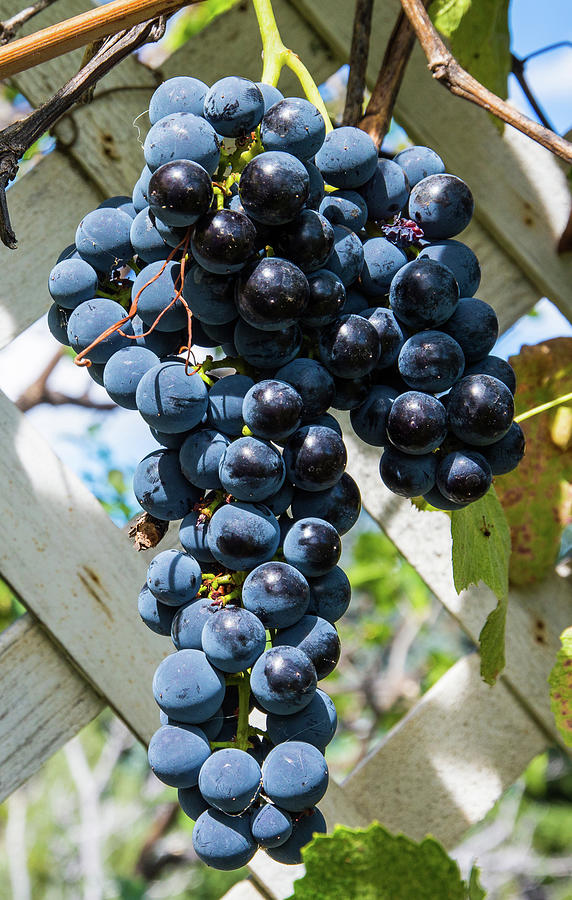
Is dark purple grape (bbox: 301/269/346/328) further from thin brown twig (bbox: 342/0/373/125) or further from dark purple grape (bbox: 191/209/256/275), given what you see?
thin brown twig (bbox: 342/0/373/125)

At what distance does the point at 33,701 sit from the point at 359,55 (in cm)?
67

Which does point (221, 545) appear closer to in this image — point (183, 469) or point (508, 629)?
point (183, 469)

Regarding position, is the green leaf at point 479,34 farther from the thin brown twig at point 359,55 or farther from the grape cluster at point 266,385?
the grape cluster at point 266,385

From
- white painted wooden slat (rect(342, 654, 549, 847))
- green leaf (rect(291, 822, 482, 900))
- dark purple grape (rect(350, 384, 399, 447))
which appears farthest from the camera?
white painted wooden slat (rect(342, 654, 549, 847))

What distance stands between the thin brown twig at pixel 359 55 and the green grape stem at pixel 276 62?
0.16 meters

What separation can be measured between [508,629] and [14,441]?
0.57 m

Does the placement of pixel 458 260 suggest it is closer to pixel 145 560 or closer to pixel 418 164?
pixel 418 164

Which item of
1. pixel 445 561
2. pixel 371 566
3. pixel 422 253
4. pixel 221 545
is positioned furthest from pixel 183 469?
pixel 371 566

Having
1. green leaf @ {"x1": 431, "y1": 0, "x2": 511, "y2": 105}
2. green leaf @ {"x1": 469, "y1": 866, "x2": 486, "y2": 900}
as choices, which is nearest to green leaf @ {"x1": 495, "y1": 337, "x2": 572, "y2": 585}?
green leaf @ {"x1": 431, "y1": 0, "x2": 511, "y2": 105}

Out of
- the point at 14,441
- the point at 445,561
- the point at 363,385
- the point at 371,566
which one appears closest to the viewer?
the point at 363,385

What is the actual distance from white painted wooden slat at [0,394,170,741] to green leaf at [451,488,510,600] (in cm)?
33

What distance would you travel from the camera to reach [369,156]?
51 cm

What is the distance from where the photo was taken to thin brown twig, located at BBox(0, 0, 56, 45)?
71cm

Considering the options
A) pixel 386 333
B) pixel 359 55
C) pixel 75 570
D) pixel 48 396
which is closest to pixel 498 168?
pixel 359 55
